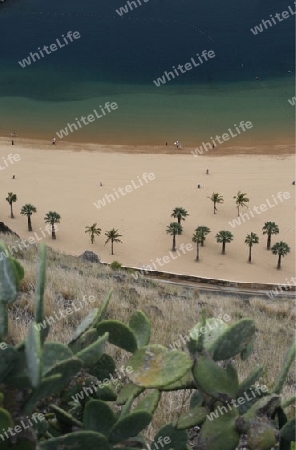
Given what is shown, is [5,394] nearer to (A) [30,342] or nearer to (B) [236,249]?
(A) [30,342]

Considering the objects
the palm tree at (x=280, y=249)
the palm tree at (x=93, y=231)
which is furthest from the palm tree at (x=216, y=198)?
the palm tree at (x=93, y=231)

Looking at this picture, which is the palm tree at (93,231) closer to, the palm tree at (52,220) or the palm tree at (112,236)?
the palm tree at (112,236)

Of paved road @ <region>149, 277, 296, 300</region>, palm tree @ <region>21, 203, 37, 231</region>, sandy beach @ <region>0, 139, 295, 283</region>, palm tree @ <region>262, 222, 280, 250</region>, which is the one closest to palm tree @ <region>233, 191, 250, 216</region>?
sandy beach @ <region>0, 139, 295, 283</region>

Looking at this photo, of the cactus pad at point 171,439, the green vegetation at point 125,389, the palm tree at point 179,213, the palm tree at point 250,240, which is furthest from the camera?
the palm tree at point 179,213

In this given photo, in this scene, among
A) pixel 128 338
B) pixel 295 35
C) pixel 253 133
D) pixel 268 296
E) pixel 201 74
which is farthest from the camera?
pixel 295 35

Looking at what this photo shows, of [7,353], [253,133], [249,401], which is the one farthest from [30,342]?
[253,133]

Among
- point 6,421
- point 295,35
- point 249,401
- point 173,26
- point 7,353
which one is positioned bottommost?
point 249,401

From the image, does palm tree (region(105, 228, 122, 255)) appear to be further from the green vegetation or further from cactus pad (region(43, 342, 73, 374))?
cactus pad (region(43, 342, 73, 374))
